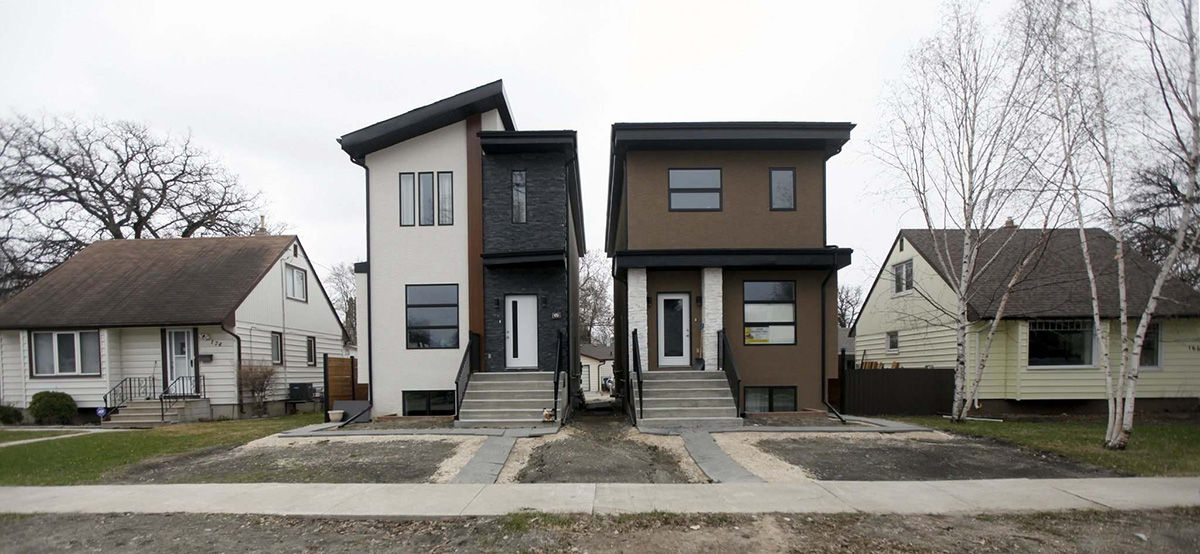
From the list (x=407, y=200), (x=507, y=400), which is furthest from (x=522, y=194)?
(x=507, y=400)

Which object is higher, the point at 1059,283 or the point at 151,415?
the point at 1059,283

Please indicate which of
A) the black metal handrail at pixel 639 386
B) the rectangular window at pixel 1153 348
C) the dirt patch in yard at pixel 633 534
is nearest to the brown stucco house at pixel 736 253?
the black metal handrail at pixel 639 386

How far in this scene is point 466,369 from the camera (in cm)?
1332

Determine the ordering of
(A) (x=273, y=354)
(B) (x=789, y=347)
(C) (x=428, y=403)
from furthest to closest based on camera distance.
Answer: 1. (A) (x=273, y=354)
2. (C) (x=428, y=403)
3. (B) (x=789, y=347)

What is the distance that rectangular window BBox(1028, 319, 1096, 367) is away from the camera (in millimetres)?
16828

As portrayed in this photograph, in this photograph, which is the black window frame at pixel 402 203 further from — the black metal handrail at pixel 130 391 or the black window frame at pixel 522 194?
the black metal handrail at pixel 130 391

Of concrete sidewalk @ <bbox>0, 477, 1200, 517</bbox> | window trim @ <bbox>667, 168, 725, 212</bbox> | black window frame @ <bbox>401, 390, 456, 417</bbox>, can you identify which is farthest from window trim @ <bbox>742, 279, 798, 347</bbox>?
black window frame @ <bbox>401, 390, 456, 417</bbox>

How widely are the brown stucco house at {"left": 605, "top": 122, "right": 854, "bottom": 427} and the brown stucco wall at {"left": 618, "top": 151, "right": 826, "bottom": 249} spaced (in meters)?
0.02

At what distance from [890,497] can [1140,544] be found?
214cm

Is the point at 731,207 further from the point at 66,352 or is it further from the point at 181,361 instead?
the point at 66,352

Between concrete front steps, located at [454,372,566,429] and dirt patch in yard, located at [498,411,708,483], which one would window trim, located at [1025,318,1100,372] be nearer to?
dirt patch in yard, located at [498,411,708,483]

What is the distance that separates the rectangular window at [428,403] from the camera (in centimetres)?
1436

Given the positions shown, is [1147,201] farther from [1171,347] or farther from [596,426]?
[596,426]

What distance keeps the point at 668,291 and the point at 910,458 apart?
6386 mm
